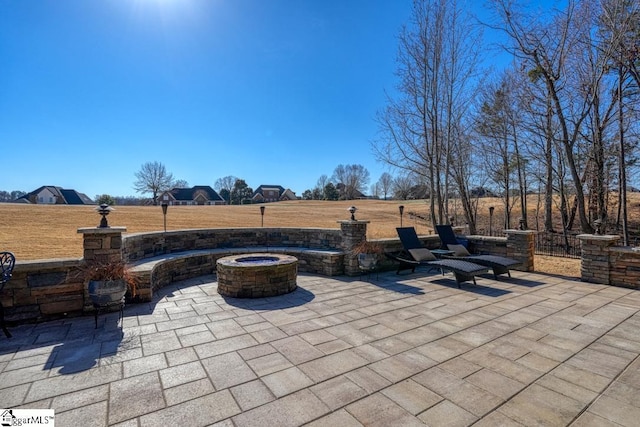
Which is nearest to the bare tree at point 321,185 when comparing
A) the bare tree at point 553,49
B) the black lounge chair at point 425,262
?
the bare tree at point 553,49

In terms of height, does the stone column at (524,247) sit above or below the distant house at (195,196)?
below

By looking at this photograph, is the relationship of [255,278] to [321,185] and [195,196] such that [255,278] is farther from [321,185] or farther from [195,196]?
[321,185]

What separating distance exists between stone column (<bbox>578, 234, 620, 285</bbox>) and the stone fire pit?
18.0 ft

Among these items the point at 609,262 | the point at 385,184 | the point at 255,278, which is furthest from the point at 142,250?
the point at 385,184

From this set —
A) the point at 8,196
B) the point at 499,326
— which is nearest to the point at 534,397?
the point at 499,326

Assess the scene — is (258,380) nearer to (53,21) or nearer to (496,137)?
(53,21)

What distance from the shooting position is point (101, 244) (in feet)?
14.0

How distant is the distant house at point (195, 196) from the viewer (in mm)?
49406

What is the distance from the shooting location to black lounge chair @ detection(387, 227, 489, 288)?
549 cm

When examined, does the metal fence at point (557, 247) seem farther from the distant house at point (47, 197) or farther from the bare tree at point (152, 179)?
the distant house at point (47, 197)

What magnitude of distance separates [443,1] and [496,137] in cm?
512

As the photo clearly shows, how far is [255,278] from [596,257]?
6257 mm

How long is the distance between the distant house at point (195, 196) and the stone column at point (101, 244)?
48.0m

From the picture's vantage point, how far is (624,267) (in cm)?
539
